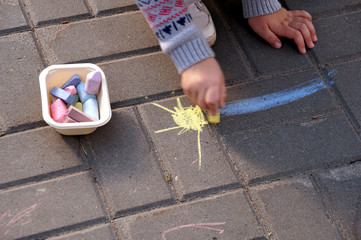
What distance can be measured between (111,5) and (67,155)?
804 mm

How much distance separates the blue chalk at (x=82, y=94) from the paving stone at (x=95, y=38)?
0.63 ft

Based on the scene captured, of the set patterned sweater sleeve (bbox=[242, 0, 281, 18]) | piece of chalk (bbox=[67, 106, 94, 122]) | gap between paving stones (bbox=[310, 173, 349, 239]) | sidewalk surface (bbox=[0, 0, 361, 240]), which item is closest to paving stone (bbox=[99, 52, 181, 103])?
sidewalk surface (bbox=[0, 0, 361, 240])

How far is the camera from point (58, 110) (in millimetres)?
1874

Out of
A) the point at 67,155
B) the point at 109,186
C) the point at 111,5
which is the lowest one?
the point at 109,186

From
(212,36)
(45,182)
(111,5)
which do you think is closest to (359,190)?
(212,36)

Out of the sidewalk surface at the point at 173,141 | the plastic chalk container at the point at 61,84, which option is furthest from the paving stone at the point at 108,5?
the plastic chalk container at the point at 61,84

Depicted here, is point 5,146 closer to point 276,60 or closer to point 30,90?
point 30,90

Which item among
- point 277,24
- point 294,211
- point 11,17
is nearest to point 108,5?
point 11,17

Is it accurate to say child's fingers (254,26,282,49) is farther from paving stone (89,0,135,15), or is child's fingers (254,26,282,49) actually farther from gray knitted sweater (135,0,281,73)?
paving stone (89,0,135,15)

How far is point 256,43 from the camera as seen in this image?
2.27 meters

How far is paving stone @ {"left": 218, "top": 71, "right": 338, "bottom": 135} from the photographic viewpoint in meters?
2.03

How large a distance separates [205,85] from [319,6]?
1057 mm

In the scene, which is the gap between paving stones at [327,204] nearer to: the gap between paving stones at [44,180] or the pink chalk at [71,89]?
the gap between paving stones at [44,180]

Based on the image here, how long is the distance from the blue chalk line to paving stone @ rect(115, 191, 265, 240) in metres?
0.41
